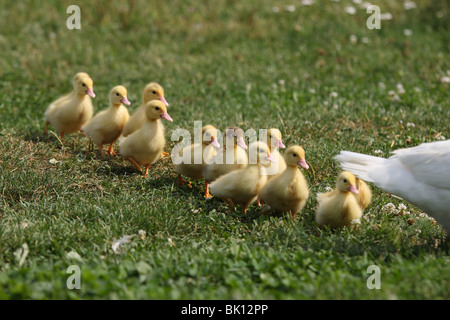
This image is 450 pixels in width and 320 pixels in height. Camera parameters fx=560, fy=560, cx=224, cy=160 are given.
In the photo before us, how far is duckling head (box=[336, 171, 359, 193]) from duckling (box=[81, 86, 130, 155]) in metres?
2.43

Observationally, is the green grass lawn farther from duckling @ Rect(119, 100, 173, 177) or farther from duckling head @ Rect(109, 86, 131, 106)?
duckling head @ Rect(109, 86, 131, 106)

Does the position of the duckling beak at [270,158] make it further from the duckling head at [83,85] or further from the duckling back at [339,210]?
the duckling head at [83,85]

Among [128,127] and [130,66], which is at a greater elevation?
[130,66]

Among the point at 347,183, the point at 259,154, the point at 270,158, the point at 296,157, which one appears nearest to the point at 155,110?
the point at 259,154

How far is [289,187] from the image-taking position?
4.71 metres

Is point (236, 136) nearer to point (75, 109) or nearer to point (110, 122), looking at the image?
point (110, 122)

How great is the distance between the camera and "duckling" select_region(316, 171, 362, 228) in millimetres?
4535

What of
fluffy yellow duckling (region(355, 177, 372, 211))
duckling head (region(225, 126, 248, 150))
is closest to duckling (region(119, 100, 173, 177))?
duckling head (region(225, 126, 248, 150))

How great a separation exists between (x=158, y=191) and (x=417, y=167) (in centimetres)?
231

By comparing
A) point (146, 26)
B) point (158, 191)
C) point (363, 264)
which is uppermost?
point (146, 26)

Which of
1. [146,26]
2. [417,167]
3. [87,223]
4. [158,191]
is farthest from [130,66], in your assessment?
[417,167]
